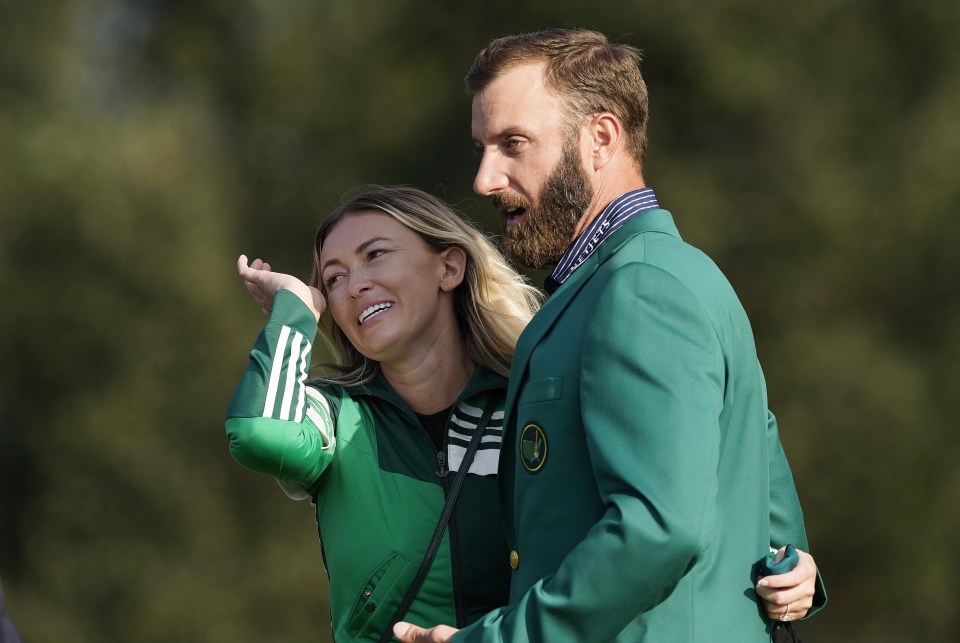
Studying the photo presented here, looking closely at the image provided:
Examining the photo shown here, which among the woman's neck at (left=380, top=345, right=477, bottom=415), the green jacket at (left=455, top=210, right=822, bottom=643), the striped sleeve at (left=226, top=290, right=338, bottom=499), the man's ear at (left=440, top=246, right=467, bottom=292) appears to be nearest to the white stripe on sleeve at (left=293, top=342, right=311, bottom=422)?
the striped sleeve at (left=226, top=290, right=338, bottom=499)

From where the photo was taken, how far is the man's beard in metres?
2.36

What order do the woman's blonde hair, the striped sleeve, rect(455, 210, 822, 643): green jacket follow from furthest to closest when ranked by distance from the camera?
the woman's blonde hair → the striped sleeve → rect(455, 210, 822, 643): green jacket

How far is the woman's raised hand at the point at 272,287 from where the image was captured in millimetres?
2887

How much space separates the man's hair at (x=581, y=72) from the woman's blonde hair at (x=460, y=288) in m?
0.57

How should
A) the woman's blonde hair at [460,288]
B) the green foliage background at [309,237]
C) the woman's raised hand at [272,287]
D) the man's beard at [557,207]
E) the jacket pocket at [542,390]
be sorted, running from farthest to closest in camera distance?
the green foliage background at [309,237]
the woman's blonde hair at [460,288]
the woman's raised hand at [272,287]
the man's beard at [557,207]
the jacket pocket at [542,390]

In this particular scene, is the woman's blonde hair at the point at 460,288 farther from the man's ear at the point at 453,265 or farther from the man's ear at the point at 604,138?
the man's ear at the point at 604,138

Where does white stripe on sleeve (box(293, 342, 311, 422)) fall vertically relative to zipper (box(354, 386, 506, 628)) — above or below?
above

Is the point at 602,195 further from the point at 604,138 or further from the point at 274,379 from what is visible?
the point at 274,379

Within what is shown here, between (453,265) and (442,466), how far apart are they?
52 cm

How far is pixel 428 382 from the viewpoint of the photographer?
2957 millimetres

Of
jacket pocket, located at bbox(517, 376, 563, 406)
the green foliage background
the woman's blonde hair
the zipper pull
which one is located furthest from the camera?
the green foliage background

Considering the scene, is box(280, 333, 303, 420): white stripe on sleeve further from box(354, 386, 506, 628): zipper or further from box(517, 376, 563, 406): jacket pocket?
box(517, 376, 563, 406): jacket pocket

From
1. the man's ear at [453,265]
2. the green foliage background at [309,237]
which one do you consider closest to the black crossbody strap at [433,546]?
the man's ear at [453,265]

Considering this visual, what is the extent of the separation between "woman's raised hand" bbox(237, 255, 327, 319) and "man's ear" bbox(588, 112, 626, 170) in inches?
30.7
